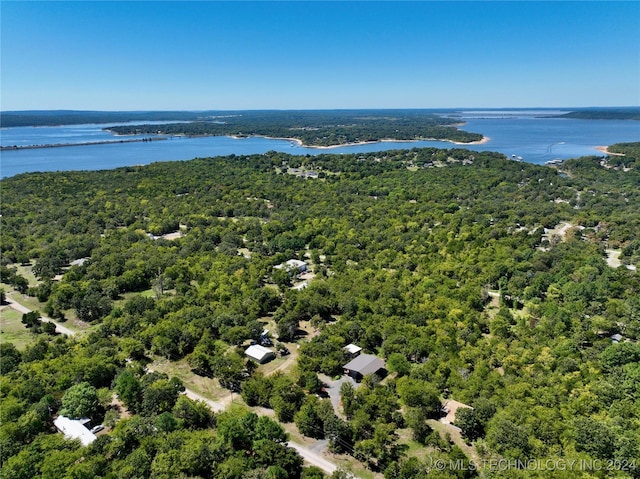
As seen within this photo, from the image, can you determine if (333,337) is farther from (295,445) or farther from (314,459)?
(314,459)

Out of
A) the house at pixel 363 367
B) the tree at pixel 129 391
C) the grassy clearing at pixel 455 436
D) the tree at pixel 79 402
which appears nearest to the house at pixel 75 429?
the tree at pixel 79 402

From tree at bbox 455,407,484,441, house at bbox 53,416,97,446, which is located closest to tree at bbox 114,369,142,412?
house at bbox 53,416,97,446

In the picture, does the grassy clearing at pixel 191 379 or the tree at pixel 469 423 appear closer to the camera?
the tree at pixel 469 423

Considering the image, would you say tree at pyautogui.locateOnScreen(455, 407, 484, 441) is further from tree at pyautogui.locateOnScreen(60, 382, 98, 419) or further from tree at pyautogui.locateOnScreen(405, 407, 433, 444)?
tree at pyautogui.locateOnScreen(60, 382, 98, 419)

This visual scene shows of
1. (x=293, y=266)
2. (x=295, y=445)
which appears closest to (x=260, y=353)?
(x=295, y=445)

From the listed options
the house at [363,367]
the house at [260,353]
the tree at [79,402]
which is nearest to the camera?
the tree at [79,402]

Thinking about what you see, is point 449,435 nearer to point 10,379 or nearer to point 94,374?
point 94,374

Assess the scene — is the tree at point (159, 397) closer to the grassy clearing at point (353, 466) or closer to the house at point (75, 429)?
the house at point (75, 429)
